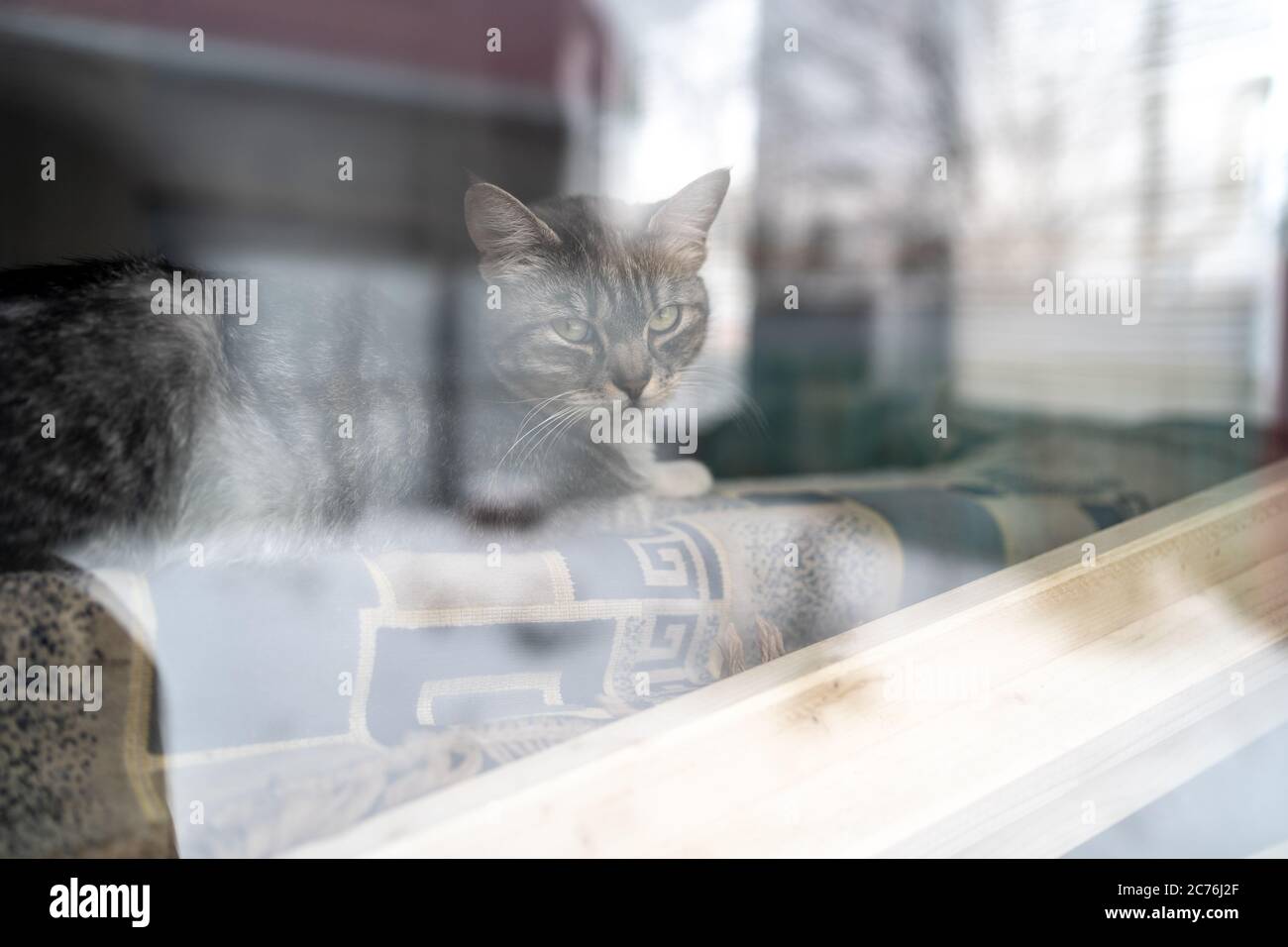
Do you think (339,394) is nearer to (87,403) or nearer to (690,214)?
(87,403)

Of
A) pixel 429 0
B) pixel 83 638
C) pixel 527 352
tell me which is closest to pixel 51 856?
pixel 83 638

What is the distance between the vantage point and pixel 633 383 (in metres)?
0.97

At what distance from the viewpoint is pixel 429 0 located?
2.24 metres

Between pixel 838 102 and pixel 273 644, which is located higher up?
pixel 838 102

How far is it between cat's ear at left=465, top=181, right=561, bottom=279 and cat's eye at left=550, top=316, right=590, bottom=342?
8 centimetres

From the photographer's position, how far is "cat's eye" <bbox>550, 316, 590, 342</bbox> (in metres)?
0.98

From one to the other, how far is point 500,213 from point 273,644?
0.52m

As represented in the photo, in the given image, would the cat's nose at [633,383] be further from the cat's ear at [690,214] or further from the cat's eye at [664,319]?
the cat's ear at [690,214]

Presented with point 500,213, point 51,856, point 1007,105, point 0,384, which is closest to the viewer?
point 51,856

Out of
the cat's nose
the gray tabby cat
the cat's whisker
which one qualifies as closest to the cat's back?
the gray tabby cat

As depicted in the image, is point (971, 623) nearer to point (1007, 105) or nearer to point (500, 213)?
point (500, 213)

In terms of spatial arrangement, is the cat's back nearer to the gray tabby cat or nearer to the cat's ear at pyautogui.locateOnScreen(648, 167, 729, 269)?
the gray tabby cat

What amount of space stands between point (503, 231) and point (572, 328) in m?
0.14

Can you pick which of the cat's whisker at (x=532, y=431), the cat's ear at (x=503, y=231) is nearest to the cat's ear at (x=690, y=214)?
the cat's ear at (x=503, y=231)
